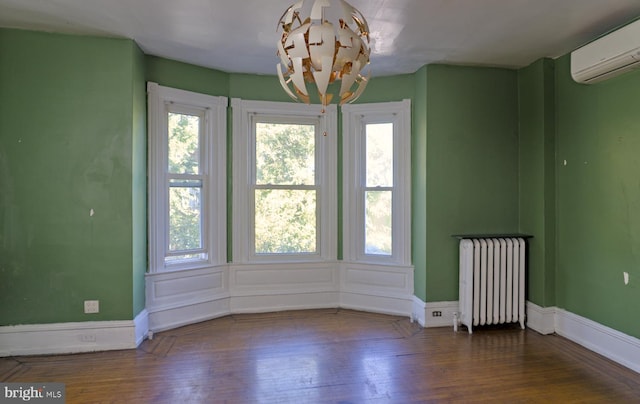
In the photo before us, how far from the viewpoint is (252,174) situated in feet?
13.8

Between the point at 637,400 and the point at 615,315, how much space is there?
2.61ft

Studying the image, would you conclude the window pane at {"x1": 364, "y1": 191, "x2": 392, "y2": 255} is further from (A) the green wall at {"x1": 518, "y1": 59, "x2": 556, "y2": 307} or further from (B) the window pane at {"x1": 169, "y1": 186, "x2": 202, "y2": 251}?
(B) the window pane at {"x1": 169, "y1": 186, "x2": 202, "y2": 251}

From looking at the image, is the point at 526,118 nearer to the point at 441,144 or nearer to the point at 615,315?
the point at 441,144

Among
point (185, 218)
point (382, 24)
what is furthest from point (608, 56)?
point (185, 218)

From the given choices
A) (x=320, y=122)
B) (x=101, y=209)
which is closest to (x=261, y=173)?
(x=320, y=122)

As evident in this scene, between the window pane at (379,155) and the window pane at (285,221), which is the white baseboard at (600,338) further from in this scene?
the window pane at (285,221)

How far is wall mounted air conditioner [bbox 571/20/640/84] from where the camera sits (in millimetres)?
2703

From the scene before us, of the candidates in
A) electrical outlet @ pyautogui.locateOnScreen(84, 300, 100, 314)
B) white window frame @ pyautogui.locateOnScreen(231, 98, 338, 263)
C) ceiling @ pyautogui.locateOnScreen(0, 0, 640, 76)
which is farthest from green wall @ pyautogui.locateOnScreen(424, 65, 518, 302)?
electrical outlet @ pyautogui.locateOnScreen(84, 300, 100, 314)

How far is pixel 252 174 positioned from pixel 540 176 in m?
2.99

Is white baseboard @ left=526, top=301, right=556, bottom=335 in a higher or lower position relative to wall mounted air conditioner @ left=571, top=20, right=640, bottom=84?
lower

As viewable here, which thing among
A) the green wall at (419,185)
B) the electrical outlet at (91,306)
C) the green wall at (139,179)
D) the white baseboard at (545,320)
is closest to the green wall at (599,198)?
the white baseboard at (545,320)

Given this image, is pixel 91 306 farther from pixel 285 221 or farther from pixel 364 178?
pixel 364 178

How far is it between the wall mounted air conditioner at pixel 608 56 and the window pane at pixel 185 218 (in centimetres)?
373

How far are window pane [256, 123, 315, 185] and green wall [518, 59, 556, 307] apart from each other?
7.55ft
